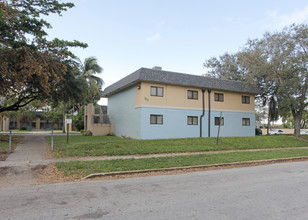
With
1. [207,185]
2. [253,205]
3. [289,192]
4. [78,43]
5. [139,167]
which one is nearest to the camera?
[253,205]

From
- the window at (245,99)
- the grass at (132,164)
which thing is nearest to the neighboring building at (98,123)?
the window at (245,99)

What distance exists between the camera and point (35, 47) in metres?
12.9

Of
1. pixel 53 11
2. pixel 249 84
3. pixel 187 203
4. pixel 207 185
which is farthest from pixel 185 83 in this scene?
pixel 187 203

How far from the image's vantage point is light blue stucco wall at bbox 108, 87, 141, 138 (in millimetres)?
19484

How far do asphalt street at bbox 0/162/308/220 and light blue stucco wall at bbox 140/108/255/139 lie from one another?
10.9 m

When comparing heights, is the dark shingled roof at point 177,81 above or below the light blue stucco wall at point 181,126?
above

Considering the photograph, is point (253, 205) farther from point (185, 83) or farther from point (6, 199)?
point (185, 83)

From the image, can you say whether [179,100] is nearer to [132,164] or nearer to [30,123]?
[132,164]

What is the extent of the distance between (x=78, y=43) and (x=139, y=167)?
933 centimetres

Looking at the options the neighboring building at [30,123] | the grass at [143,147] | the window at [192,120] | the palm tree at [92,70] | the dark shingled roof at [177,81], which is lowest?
the grass at [143,147]

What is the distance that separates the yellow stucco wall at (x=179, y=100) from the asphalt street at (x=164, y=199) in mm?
11488

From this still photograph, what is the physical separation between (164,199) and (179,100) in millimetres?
15200

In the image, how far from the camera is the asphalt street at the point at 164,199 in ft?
14.4

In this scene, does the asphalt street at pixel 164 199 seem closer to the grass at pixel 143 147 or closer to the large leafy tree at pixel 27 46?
the grass at pixel 143 147
